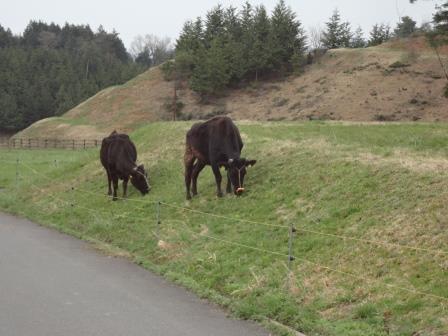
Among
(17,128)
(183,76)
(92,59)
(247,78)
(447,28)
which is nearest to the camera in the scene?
(447,28)

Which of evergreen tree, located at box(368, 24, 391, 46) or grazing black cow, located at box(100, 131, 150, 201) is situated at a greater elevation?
evergreen tree, located at box(368, 24, 391, 46)

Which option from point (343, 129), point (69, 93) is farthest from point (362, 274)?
point (69, 93)

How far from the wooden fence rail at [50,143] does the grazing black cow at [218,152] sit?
44221 mm

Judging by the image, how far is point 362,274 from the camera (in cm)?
880

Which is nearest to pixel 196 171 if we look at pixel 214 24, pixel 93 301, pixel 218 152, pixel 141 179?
pixel 218 152

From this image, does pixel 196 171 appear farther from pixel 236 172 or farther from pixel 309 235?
pixel 309 235

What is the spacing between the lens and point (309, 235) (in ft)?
35.6

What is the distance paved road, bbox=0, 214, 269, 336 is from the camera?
788cm

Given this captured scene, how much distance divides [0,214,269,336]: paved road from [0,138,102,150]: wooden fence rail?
160ft

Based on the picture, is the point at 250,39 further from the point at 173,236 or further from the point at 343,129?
the point at 173,236

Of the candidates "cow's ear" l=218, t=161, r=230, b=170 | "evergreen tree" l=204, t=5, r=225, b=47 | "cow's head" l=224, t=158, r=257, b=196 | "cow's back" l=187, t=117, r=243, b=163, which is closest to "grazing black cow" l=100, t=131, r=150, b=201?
"cow's back" l=187, t=117, r=243, b=163

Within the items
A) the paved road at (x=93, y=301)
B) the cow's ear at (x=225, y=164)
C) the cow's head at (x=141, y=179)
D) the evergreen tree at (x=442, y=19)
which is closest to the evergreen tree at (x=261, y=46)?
the evergreen tree at (x=442, y=19)

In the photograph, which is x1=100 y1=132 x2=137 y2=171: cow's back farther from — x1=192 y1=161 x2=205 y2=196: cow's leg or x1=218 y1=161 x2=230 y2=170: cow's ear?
x1=218 y1=161 x2=230 y2=170: cow's ear

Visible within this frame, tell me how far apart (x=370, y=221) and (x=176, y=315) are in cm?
413
